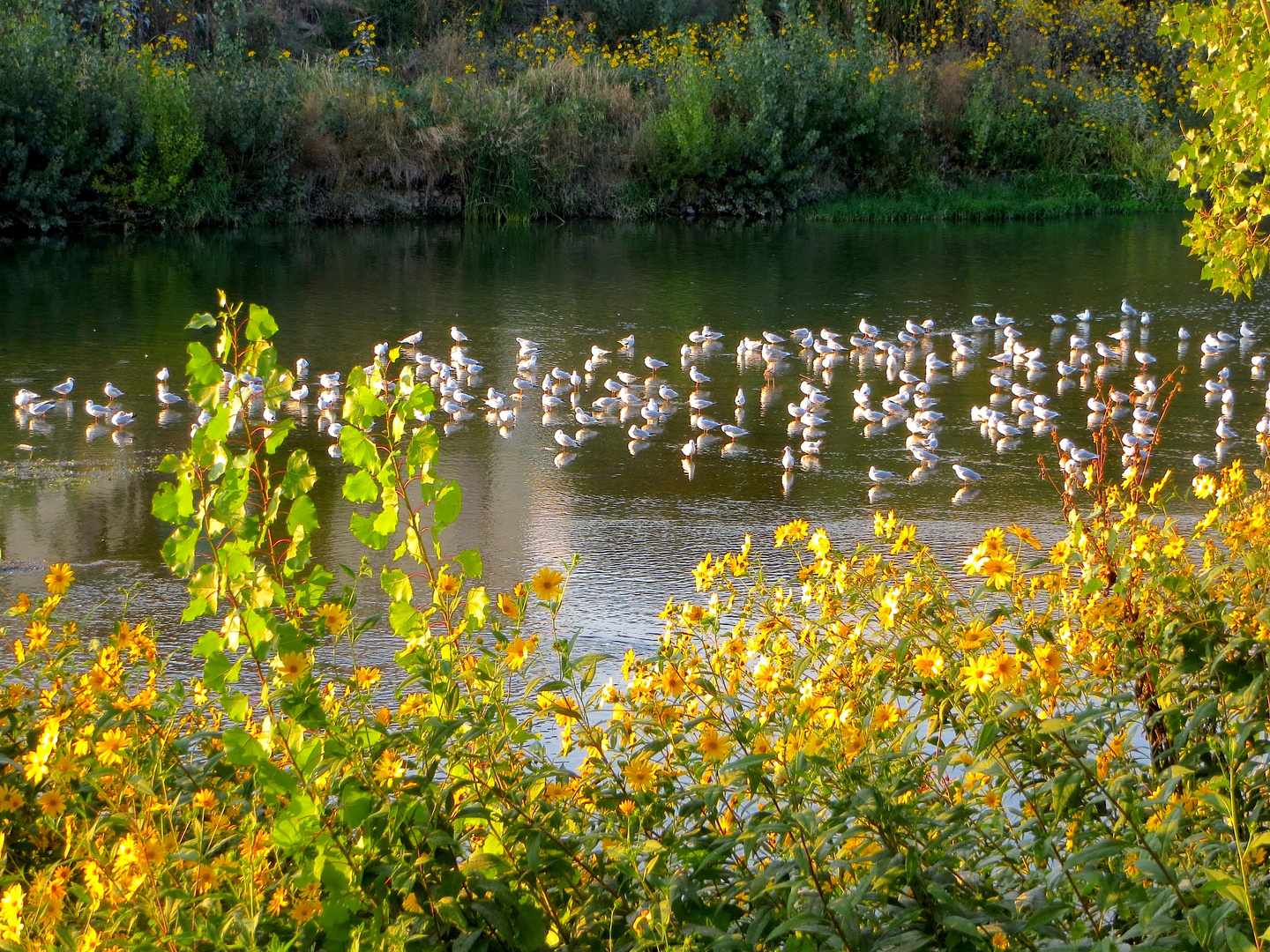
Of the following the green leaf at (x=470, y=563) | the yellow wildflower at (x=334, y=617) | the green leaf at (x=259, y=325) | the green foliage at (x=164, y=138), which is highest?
the green foliage at (x=164, y=138)

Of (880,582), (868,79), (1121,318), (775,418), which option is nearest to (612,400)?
(775,418)

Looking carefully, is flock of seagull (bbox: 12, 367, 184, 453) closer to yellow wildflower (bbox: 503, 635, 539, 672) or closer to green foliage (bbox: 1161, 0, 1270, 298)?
green foliage (bbox: 1161, 0, 1270, 298)

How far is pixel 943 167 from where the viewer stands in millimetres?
25875

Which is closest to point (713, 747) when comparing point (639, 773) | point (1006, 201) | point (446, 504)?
point (639, 773)

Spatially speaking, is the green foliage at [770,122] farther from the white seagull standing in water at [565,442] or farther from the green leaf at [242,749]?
the green leaf at [242,749]

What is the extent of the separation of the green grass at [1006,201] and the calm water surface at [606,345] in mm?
1456

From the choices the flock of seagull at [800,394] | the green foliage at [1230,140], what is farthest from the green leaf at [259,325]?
the flock of seagull at [800,394]

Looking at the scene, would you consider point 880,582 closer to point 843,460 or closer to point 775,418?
point 843,460

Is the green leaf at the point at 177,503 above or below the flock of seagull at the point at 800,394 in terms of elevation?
above

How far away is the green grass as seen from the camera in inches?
939

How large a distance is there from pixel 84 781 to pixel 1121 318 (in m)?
12.1

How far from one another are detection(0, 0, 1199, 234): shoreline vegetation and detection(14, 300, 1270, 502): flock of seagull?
1021cm

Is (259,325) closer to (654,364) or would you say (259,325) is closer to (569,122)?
(654,364)

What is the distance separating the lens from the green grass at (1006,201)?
2386 cm
